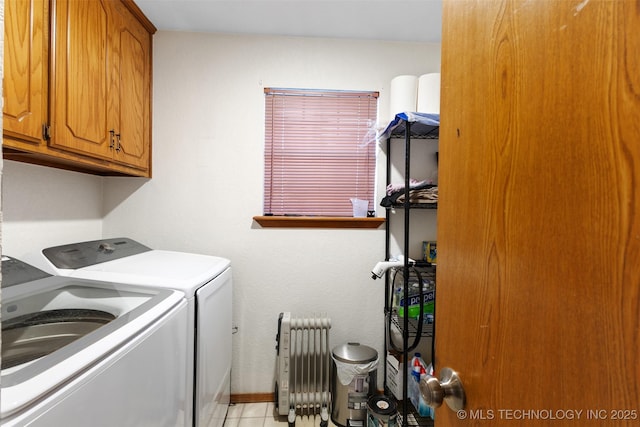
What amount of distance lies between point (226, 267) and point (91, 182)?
1.05 metres

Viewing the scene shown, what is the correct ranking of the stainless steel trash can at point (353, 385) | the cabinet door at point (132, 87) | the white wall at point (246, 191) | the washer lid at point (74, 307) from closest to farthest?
the washer lid at point (74, 307)
the cabinet door at point (132, 87)
the stainless steel trash can at point (353, 385)
the white wall at point (246, 191)

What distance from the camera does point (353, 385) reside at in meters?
1.74

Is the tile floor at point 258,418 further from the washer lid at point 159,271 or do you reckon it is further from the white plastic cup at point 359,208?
the white plastic cup at point 359,208

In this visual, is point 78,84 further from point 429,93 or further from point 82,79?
point 429,93

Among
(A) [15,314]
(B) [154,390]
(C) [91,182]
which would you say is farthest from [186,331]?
(C) [91,182]

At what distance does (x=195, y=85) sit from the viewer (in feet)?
6.44

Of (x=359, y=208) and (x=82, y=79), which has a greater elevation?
(x=82, y=79)

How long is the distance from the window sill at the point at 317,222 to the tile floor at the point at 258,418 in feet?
3.93

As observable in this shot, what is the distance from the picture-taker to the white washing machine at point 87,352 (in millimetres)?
577

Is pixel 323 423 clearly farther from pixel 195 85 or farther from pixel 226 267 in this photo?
pixel 195 85

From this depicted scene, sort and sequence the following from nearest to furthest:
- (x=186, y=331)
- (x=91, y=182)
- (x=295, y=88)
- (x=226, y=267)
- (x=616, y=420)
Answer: (x=616, y=420) → (x=186, y=331) → (x=226, y=267) → (x=91, y=182) → (x=295, y=88)

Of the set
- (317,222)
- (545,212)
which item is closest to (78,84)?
(317,222)

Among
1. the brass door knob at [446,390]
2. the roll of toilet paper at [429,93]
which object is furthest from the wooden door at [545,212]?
the roll of toilet paper at [429,93]

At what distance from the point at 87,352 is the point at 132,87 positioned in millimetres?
1564
